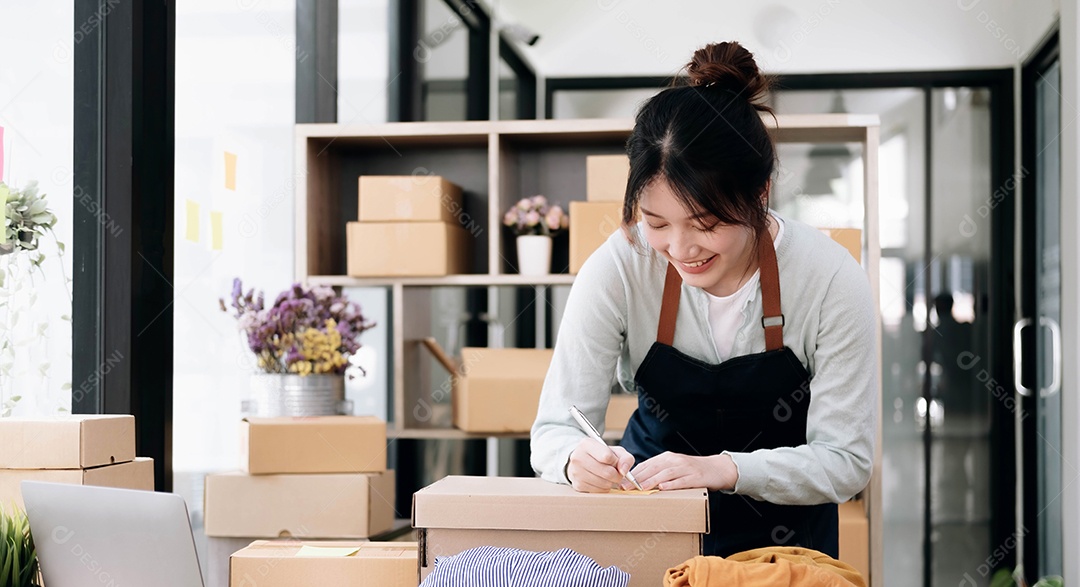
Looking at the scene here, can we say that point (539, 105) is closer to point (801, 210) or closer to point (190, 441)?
point (801, 210)

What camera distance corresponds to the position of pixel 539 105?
4.75m

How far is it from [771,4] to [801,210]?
877 mm

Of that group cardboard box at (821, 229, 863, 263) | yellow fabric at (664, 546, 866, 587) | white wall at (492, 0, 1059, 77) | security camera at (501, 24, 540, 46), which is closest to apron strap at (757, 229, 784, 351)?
yellow fabric at (664, 546, 866, 587)

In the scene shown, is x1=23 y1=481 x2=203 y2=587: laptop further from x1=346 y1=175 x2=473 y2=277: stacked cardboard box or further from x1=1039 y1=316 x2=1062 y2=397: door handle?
x1=1039 y1=316 x2=1062 y2=397: door handle

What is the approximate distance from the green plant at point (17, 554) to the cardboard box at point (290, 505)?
3.29 feet

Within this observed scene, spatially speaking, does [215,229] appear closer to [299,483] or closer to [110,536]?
[299,483]

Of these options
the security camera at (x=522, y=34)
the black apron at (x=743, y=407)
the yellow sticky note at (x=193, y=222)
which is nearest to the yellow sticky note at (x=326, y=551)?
the black apron at (x=743, y=407)

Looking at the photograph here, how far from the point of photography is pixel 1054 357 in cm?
386

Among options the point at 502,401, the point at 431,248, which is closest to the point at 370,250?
the point at 431,248

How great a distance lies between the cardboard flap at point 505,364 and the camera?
2924 mm

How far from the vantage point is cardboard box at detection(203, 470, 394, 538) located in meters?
2.39

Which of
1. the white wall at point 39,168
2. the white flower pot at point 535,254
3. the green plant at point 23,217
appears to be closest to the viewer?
→ the green plant at point 23,217

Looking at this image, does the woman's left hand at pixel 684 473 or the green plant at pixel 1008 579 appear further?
the green plant at pixel 1008 579

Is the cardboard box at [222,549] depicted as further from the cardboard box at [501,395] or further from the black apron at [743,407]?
the black apron at [743,407]
